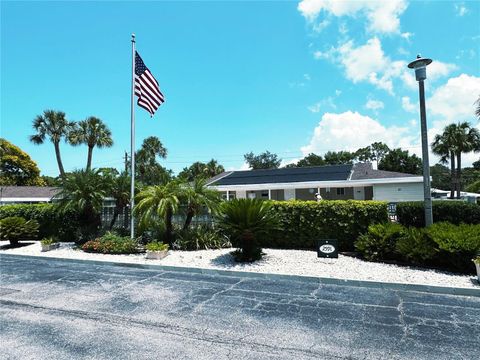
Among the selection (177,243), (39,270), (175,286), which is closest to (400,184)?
(177,243)

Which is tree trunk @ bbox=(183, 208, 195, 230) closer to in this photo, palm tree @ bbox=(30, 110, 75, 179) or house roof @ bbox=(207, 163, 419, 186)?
house roof @ bbox=(207, 163, 419, 186)

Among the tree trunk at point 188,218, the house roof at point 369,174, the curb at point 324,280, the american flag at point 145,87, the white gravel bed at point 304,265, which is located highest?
the american flag at point 145,87

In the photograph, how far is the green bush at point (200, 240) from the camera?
34.5 feet

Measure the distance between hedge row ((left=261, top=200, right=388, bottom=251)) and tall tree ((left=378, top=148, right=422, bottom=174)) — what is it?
47.5 meters

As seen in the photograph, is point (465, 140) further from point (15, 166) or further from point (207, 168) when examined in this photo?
point (15, 166)

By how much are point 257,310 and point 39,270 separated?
6.94 meters

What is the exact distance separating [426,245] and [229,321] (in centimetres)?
516

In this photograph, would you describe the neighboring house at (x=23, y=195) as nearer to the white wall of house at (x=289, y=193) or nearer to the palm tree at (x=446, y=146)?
the white wall of house at (x=289, y=193)

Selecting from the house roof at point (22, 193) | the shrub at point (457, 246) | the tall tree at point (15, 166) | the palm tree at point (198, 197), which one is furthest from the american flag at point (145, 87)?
the tall tree at point (15, 166)

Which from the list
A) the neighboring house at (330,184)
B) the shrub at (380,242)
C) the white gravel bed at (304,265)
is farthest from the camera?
the neighboring house at (330,184)

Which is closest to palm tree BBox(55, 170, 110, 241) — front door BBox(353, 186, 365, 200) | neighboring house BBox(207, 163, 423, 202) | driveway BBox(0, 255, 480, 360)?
driveway BBox(0, 255, 480, 360)

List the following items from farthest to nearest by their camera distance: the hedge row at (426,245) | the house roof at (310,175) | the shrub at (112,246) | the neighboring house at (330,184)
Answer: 1. the house roof at (310,175)
2. the neighboring house at (330,184)
3. the shrub at (112,246)
4. the hedge row at (426,245)

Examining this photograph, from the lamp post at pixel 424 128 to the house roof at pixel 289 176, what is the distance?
18.5 metres

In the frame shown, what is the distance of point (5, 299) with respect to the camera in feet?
19.5
